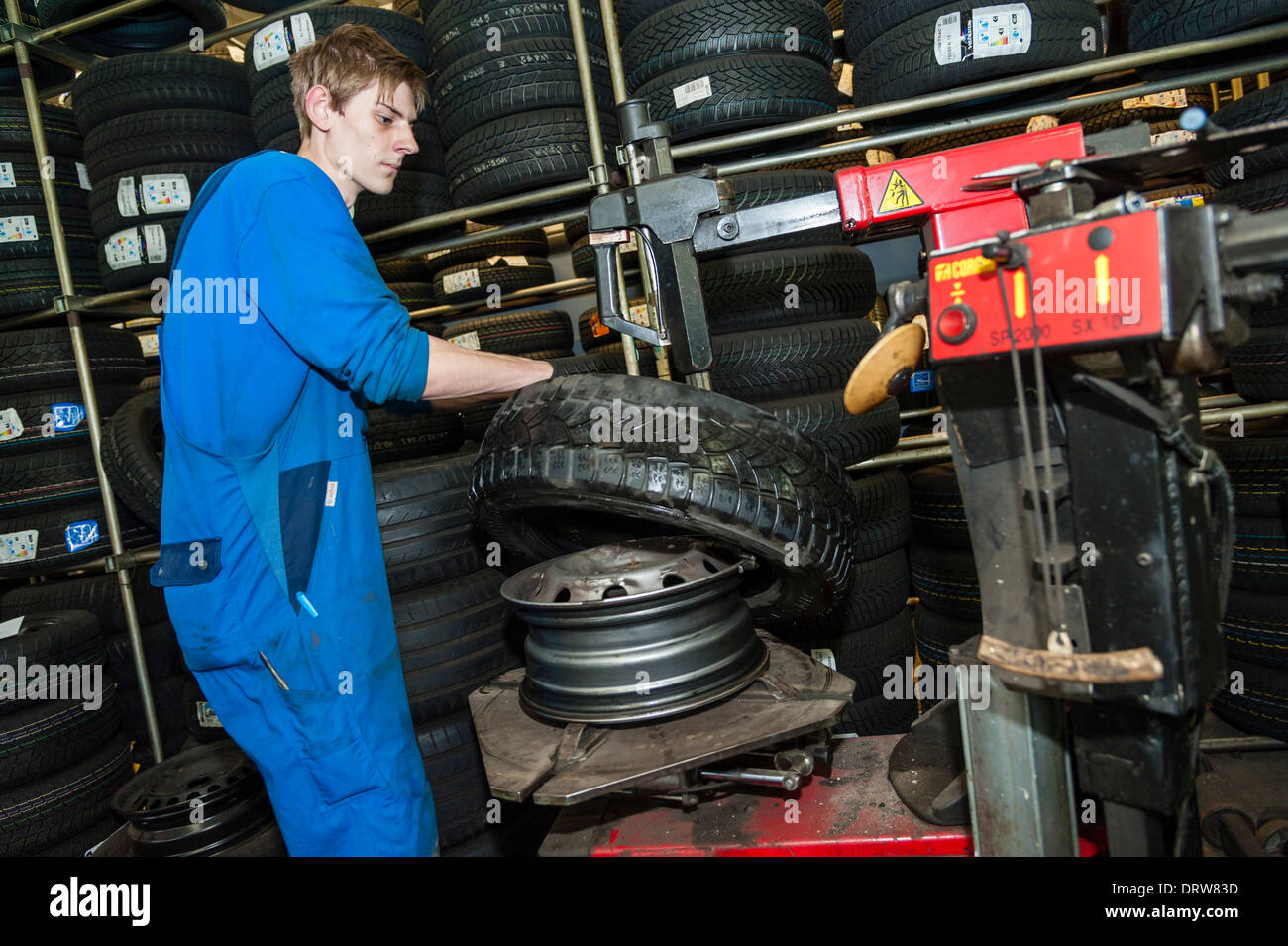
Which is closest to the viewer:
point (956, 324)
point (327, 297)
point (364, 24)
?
point (956, 324)

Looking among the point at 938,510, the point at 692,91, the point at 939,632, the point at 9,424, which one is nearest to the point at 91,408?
the point at 9,424

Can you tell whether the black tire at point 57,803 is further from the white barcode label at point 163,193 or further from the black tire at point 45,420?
the white barcode label at point 163,193

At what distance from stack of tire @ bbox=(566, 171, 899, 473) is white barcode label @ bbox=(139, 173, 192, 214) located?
1.98m

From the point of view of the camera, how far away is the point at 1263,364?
212cm

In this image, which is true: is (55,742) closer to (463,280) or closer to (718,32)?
(463,280)

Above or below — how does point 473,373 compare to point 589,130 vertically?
below

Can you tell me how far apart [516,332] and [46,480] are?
1925 millimetres

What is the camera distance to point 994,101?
2.26m

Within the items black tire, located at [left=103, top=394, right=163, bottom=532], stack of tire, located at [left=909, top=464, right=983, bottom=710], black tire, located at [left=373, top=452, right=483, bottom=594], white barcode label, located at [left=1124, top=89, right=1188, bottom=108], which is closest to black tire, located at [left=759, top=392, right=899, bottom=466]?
stack of tire, located at [left=909, top=464, right=983, bottom=710]

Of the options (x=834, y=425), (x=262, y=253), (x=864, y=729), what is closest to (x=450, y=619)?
(x=262, y=253)

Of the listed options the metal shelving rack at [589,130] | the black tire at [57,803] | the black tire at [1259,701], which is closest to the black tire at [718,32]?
the metal shelving rack at [589,130]

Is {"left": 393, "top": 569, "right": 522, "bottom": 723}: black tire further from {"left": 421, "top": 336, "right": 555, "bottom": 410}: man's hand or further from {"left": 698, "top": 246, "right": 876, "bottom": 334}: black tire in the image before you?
{"left": 698, "top": 246, "right": 876, "bottom": 334}: black tire

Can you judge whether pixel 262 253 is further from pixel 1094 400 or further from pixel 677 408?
pixel 1094 400

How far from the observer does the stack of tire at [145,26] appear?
2932 mm
